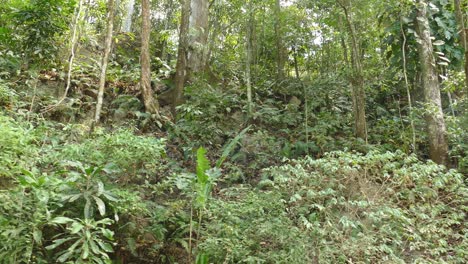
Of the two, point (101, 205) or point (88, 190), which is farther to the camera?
point (88, 190)

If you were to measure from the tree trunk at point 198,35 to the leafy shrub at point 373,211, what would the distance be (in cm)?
460

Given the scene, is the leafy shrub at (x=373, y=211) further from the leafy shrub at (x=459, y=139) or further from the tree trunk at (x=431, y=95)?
the tree trunk at (x=431, y=95)

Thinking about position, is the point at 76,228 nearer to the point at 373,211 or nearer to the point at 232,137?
the point at 373,211

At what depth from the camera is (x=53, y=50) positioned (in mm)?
6594

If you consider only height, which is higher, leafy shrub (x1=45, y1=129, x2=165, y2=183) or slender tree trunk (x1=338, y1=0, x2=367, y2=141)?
slender tree trunk (x1=338, y1=0, x2=367, y2=141)

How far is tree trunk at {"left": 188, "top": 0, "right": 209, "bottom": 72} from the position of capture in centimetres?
873

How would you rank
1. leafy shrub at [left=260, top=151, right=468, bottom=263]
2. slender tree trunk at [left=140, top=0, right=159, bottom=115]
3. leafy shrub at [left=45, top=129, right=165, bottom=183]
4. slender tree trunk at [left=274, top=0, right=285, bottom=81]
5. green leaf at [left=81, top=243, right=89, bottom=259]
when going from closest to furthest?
green leaf at [left=81, top=243, right=89, bottom=259]
leafy shrub at [left=260, top=151, right=468, bottom=263]
leafy shrub at [left=45, top=129, right=165, bottom=183]
slender tree trunk at [left=140, top=0, right=159, bottom=115]
slender tree trunk at [left=274, top=0, right=285, bottom=81]

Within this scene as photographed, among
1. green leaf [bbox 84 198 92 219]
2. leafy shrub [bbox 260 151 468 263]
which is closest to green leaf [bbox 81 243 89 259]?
green leaf [bbox 84 198 92 219]

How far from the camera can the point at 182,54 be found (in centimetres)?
834

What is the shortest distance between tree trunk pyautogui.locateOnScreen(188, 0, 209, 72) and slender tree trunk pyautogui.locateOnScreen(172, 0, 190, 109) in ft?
0.96

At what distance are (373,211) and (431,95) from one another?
323 cm

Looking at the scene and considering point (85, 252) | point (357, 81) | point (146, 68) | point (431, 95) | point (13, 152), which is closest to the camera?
point (85, 252)

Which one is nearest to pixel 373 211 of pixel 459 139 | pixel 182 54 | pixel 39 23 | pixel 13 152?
pixel 459 139

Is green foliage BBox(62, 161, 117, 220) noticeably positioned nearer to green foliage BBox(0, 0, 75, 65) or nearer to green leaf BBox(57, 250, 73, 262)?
A: green leaf BBox(57, 250, 73, 262)
